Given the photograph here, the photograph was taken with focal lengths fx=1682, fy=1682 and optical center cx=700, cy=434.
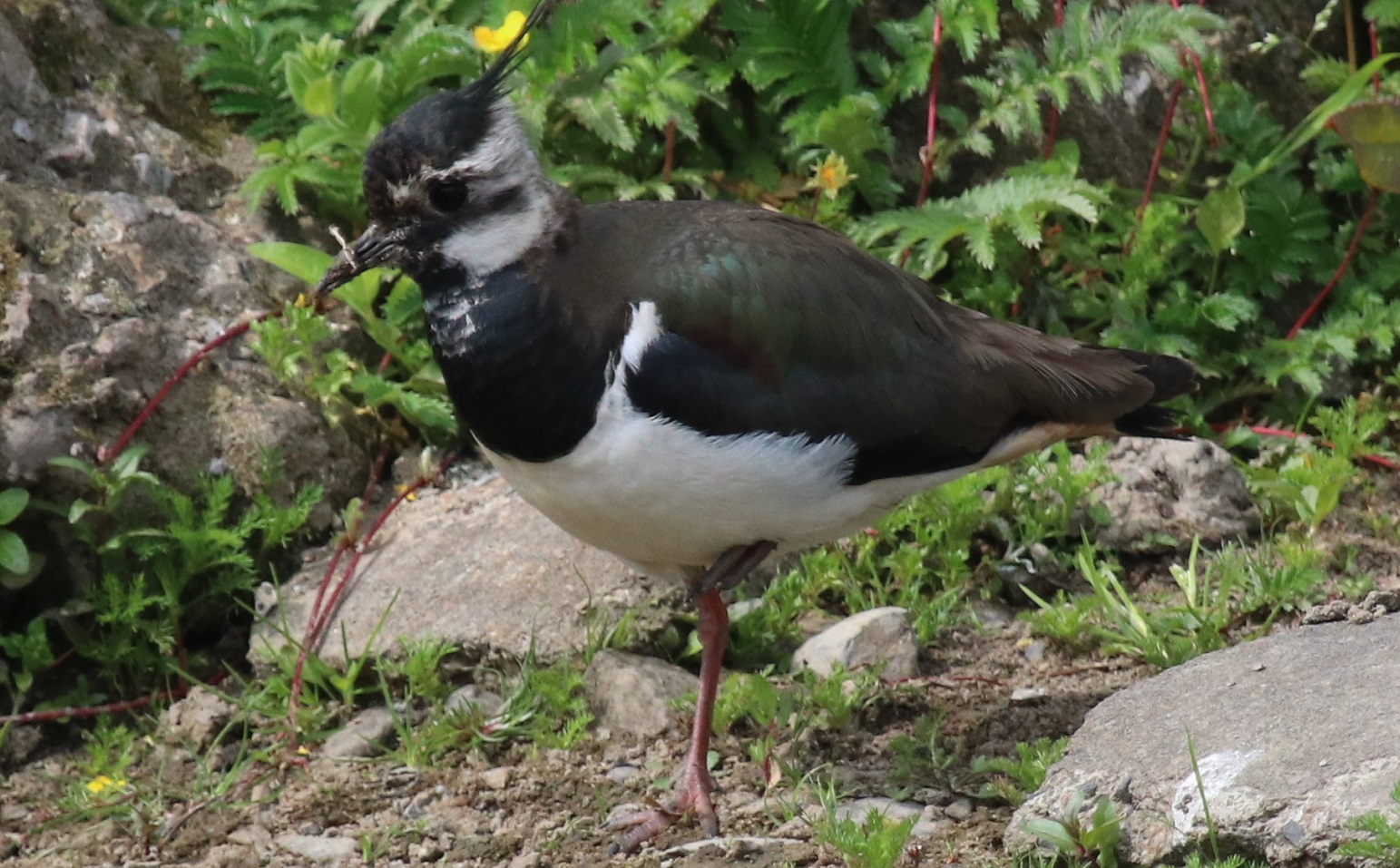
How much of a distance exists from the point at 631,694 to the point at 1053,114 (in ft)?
9.60

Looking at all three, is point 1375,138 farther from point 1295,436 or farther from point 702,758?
point 702,758

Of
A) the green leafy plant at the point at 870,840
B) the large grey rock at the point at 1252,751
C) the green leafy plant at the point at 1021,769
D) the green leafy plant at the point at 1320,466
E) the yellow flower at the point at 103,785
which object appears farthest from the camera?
the green leafy plant at the point at 1320,466

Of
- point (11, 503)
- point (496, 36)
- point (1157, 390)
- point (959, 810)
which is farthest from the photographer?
point (496, 36)

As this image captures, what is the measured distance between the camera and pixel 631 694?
4.89 m

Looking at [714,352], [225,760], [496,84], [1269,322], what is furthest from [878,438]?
[1269,322]

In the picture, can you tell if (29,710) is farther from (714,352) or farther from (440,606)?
(714,352)

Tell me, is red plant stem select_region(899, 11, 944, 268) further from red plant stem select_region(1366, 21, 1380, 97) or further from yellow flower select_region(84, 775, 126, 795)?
yellow flower select_region(84, 775, 126, 795)

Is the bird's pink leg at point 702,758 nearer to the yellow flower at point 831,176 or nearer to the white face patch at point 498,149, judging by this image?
the white face patch at point 498,149

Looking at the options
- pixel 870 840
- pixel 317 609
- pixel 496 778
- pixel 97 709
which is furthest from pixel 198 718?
pixel 870 840

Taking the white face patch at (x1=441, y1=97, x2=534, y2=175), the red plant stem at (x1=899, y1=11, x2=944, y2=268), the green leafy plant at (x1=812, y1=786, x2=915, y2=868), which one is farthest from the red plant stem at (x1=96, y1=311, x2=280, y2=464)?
the green leafy plant at (x1=812, y1=786, x2=915, y2=868)

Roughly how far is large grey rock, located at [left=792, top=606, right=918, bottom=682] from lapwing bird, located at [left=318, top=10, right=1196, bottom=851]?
1.69ft

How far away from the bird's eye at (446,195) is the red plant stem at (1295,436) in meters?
3.16

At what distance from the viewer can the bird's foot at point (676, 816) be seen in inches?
171

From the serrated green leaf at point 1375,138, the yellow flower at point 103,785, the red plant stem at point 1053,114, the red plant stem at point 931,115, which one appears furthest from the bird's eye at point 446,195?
the serrated green leaf at point 1375,138
